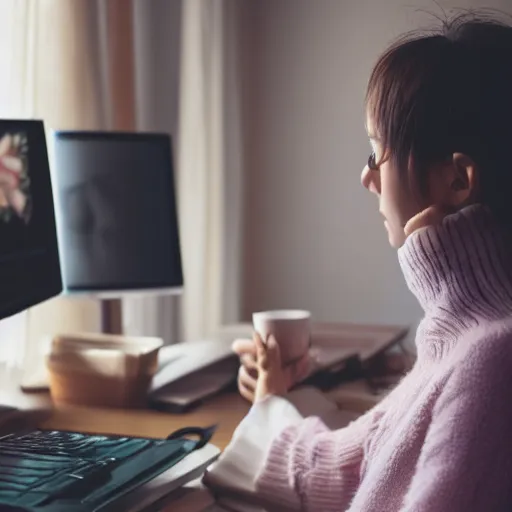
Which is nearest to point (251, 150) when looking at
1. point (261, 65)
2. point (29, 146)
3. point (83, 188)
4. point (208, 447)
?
point (261, 65)

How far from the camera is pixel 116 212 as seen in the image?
1.55 meters

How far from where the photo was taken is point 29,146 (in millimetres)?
1323

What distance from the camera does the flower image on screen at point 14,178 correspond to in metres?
1.24

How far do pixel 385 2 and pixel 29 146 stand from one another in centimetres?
152

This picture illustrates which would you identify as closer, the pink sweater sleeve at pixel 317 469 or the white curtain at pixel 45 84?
the pink sweater sleeve at pixel 317 469

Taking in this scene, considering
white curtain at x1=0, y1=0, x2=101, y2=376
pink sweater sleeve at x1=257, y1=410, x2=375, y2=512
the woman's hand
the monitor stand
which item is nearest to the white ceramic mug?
the woman's hand

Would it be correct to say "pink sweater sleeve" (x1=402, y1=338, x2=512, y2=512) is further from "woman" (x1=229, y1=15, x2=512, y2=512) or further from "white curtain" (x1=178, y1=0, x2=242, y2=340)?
"white curtain" (x1=178, y1=0, x2=242, y2=340)

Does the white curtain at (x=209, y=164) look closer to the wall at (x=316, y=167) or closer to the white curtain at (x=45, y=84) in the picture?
the wall at (x=316, y=167)

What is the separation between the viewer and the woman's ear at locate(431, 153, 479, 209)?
0.83 metres

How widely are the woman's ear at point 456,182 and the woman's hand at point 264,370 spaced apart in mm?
497

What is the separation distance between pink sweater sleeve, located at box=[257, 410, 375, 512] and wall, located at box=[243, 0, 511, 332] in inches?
60.9

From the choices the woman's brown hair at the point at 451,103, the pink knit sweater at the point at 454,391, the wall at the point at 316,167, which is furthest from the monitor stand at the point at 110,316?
the wall at the point at 316,167

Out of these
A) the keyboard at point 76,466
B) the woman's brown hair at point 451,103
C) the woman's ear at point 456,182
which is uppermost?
the woman's brown hair at point 451,103

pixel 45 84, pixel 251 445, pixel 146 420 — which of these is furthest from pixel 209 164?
pixel 251 445
